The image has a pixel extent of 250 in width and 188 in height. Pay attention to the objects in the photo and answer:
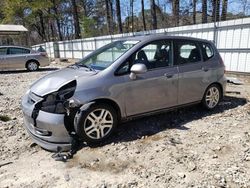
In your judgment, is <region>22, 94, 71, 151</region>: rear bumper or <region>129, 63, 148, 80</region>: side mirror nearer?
<region>22, 94, 71, 151</region>: rear bumper

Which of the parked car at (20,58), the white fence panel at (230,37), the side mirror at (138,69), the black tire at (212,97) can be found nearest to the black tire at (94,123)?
the side mirror at (138,69)

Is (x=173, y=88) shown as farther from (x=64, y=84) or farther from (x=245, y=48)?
(x=245, y=48)

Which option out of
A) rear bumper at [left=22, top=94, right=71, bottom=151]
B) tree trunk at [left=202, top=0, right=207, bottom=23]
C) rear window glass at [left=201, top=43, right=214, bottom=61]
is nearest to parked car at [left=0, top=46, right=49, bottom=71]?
tree trunk at [left=202, top=0, right=207, bottom=23]

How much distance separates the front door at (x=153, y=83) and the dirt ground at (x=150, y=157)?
436 millimetres

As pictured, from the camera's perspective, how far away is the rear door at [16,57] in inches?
578

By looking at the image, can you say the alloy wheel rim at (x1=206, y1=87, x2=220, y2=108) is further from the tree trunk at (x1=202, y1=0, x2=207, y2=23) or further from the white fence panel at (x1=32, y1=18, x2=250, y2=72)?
the tree trunk at (x1=202, y1=0, x2=207, y2=23)

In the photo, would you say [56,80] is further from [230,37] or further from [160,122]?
[230,37]

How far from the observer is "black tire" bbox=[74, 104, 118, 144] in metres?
4.11

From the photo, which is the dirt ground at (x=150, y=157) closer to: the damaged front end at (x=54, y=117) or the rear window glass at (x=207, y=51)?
the damaged front end at (x=54, y=117)

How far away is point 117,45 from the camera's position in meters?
5.25

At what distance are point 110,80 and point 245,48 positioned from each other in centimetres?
697

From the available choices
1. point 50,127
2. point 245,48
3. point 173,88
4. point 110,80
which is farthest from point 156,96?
point 245,48

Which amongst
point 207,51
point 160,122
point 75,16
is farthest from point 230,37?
point 75,16

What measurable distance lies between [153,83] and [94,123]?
1276mm
